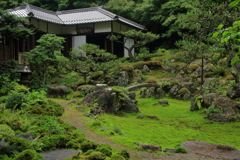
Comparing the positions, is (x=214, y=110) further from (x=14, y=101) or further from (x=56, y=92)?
(x=56, y=92)

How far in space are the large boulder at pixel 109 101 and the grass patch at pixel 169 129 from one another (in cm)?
46

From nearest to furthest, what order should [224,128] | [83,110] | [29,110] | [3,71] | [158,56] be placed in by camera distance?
[29,110] < [224,128] < [83,110] < [3,71] < [158,56]

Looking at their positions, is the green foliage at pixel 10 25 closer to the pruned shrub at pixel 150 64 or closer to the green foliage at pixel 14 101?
the green foliage at pixel 14 101

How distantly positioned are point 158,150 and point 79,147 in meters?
2.10

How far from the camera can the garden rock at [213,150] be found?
6441mm

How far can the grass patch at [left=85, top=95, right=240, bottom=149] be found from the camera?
7.67 metres

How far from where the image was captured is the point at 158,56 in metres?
27.7

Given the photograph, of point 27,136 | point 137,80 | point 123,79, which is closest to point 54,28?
point 123,79

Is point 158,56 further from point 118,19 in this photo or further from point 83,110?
point 83,110

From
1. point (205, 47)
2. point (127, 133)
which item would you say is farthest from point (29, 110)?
point (205, 47)

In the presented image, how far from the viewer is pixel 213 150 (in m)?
6.87

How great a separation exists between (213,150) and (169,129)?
2723 mm

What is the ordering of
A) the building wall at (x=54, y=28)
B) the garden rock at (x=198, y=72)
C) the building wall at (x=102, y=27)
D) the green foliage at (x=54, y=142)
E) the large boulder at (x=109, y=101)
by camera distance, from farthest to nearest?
the building wall at (x=102, y=27) < the building wall at (x=54, y=28) < the garden rock at (x=198, y=72) < the large boulder at (x=109, y=101) < the green foliage at (x=54, y=142)

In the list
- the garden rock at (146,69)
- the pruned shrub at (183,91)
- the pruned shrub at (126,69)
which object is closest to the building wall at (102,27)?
the garden rock at (146,69)
